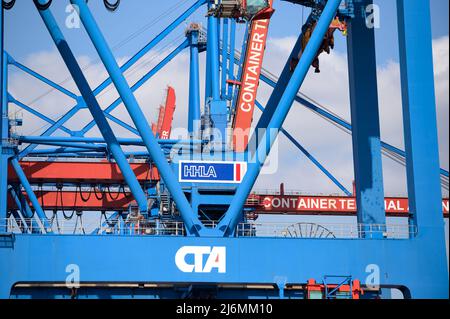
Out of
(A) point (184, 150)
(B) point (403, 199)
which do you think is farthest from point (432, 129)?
(B) point (403, 199)

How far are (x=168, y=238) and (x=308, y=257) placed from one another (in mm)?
4370

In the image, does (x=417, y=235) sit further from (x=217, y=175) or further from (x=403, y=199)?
(x=403, y=199)

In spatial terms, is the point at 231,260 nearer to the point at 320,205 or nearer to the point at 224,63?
the point at 224,63

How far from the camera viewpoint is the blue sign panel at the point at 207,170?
36.5 meters

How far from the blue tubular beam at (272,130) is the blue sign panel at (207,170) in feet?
16.7

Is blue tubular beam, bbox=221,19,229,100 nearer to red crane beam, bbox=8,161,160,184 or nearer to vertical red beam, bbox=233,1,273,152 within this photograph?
vertical red beam, bbox=233,1,273,152

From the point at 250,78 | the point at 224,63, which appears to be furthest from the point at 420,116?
the point at 224,63

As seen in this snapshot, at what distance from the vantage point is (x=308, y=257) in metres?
30.1

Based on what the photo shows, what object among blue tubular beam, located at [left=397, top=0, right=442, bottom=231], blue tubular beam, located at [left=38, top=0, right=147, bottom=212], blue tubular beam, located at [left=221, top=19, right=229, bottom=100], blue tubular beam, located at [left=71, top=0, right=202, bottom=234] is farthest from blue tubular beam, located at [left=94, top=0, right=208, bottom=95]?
blue tubular beam, located at [left=397, top=0, right=442, bottom=231]

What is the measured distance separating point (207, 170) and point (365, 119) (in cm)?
622

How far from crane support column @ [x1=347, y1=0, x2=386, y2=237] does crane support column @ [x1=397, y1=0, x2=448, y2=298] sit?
13.6 ft

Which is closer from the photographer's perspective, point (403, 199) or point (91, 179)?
point (91, 179)

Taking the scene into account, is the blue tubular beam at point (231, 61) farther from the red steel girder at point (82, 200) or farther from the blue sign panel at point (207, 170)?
the blue sign panel at point (207, 170)

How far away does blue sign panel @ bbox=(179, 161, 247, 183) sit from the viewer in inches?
1437
